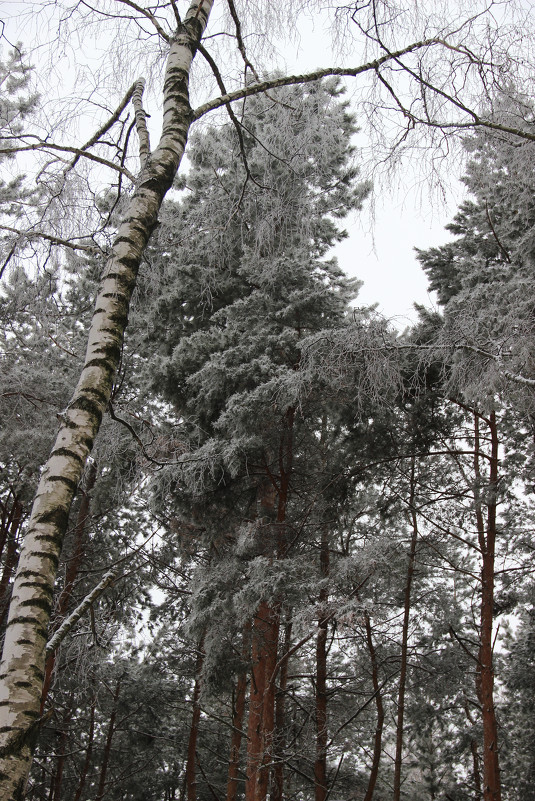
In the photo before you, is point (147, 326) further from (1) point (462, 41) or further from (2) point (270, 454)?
(1) point (462, 41)

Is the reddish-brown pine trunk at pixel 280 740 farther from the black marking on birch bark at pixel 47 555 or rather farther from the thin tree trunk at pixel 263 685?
the black marking on birch bark at pixel 47 555

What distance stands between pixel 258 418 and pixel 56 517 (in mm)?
5617

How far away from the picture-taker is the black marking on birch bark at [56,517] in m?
1.97

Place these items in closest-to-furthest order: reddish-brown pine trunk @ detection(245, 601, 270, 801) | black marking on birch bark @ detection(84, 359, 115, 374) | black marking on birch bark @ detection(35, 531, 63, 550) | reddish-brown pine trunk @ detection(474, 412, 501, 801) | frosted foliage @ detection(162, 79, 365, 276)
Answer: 1. black marking on birch bark @ detection(35, 531, 63, 550)
2. black marking on birch bark @ detection(84, 359, 115, 374)
3. frosted foliage @ detection(162, 79, 365, 276)
4. reddish-brown pine trunk @ detection(245, 601, 270, 801)
5. reddish-brown pine trunk @ detection(474, 412, 501, 801)

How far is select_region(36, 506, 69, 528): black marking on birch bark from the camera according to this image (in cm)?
197

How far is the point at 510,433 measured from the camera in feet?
30.2

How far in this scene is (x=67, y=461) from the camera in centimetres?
210

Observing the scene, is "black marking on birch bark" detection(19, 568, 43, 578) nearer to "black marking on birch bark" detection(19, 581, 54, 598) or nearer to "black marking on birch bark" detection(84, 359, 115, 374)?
"black marking on birch bark" detection(19, 581, 54, 598)

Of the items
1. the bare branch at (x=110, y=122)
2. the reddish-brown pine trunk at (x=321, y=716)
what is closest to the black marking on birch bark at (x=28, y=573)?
the bare branch at (x=110, y=122)

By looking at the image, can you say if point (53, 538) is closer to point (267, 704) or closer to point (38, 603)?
point (38, 603)

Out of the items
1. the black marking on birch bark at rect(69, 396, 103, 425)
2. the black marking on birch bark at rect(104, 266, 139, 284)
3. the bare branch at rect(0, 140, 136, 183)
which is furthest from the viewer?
the bare branch at rect(0, 140, 136, 183)

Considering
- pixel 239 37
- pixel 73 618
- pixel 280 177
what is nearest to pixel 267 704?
pixel 73 618

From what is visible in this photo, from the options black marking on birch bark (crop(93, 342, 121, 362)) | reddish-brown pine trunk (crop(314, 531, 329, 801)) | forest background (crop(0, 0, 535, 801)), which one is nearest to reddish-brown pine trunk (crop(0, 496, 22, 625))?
forest background (crop(0, 0, 535, 801))

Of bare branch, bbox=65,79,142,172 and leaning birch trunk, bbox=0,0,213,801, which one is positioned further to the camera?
bare branch, bbox=65,79,142,172
